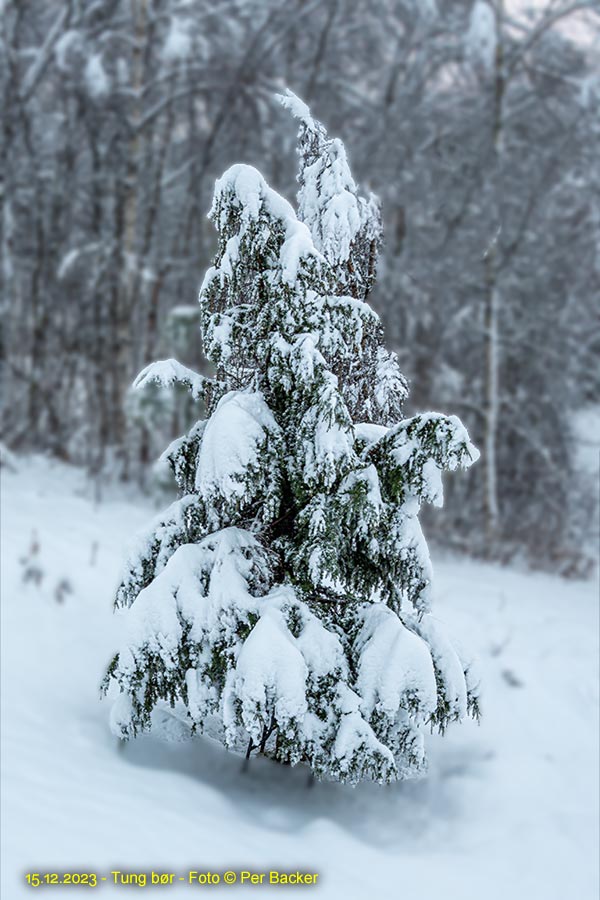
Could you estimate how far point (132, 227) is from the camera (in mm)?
11703

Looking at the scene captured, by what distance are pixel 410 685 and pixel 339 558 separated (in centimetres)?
63

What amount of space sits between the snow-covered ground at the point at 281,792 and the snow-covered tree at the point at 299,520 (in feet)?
1.41

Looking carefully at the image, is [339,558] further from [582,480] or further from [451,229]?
[451,229]

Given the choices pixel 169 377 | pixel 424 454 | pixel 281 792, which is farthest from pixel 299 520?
pixel 281 792

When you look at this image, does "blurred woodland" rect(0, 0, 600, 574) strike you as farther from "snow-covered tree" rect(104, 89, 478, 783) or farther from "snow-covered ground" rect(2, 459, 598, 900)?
"snow-covered tree" rect(104, 89, 478, 783)

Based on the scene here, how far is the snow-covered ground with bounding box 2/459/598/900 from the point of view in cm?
319

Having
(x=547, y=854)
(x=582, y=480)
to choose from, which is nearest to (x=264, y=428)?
(x=547, y=854)

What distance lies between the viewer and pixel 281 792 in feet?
13.3

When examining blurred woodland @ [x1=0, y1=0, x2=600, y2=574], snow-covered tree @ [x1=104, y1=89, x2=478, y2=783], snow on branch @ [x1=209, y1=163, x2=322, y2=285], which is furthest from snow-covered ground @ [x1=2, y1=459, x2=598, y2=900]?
blurred woodland @ [x1=0, y1=0, x2=600, y2=574]

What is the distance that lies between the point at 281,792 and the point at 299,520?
1.64 meters

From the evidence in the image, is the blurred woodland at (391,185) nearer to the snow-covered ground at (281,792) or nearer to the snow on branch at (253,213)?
the snow-covered ground at (281,792)

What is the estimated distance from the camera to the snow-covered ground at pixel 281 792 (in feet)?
10.5

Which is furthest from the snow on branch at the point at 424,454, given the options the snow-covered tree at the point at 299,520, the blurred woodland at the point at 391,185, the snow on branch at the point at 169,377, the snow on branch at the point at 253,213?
the blurred woodland at the point at 391,185

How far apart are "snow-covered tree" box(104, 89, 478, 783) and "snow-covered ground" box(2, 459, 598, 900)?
0.43m
